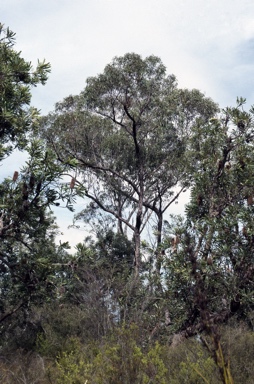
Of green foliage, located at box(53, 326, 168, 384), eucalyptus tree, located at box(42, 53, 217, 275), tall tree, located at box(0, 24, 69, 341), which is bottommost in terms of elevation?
green foliage, located at box(53, 326, 168, 384)

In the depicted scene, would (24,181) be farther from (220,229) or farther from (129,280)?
(129,280)

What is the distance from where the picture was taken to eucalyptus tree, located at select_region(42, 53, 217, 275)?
27.0 m

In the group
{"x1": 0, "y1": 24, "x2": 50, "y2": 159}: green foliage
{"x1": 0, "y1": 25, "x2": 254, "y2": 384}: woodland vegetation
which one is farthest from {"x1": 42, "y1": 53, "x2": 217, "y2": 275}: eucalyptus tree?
{"x1": 0, "y1": 24, "x2": 50, "y2": 159}: green foliage

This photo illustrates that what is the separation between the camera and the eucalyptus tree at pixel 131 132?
2702cm

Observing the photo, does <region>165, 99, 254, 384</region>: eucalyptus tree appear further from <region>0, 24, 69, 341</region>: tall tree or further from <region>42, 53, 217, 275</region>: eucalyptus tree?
<region>42, 53, 217, 275</region>: eucalyptus tree

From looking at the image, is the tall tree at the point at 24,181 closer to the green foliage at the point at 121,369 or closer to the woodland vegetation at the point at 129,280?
the woodland vegetation at the point at 129,280

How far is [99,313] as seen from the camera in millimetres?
18281

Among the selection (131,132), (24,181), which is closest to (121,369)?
(24,181)

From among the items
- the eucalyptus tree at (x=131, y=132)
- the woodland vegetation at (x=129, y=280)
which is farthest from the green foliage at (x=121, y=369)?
the eucalyptus tree at (x=131, y=132)

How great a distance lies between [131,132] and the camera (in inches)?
1101

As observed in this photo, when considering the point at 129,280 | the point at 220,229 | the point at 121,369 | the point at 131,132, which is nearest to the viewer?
the point at 121,369

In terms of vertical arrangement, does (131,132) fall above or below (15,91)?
above

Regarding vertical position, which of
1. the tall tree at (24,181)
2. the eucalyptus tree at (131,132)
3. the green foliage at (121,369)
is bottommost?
the green foliage at (121,369)

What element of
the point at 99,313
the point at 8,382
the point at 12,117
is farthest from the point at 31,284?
the point at 99,313
